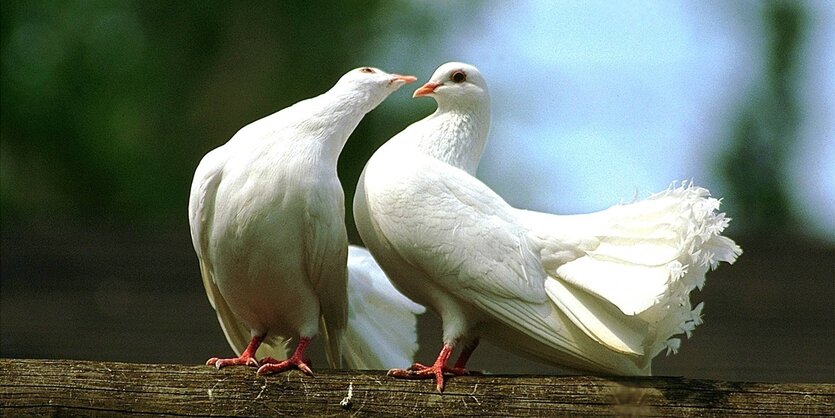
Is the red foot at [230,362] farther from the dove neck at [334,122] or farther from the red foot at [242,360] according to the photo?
the dove neck at [334,122]

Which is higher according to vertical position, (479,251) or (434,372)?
(479,251)

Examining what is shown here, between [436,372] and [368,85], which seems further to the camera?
[368,85]

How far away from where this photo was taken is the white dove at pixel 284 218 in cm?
450

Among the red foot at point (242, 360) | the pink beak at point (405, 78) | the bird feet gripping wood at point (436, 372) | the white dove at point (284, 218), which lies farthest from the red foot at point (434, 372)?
the pink beak at point (405, 78)

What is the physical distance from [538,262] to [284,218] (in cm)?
94

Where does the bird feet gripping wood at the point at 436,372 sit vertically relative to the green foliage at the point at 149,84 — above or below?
above

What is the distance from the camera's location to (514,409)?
150 inches

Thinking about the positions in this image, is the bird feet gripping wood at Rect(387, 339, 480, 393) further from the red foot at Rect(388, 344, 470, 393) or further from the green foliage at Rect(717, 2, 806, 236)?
the green foliage at Rect(717, 2, 806, 236)

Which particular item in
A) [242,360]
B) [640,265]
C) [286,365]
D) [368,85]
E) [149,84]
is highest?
[368,85]

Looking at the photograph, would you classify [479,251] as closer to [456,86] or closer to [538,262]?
[538,262]

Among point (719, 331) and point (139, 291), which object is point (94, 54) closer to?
point (139, 291)

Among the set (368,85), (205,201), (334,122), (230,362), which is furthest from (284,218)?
(368,85)

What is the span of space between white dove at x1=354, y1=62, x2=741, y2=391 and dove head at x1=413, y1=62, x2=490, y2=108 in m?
0.30

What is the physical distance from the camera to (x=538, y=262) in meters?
4.43
